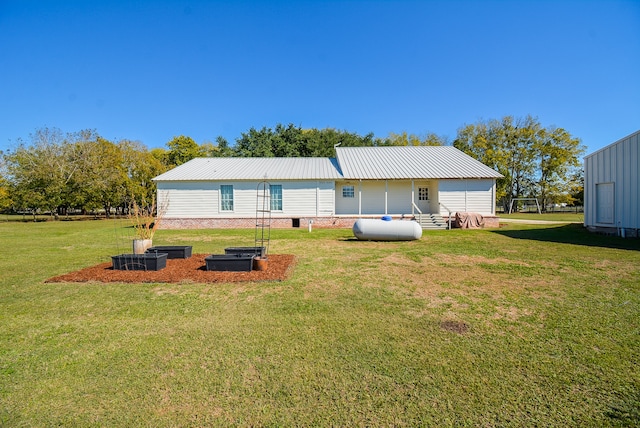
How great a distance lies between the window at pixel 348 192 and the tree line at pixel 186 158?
48.2ft

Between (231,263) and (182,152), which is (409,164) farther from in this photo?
(182,152)

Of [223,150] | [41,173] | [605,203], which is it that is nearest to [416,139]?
[223,150]

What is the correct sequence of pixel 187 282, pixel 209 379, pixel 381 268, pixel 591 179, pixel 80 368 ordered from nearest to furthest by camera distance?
pixel 209 379 → pixel 80 368 → pixel 187 282 → pixel 381 268 → pixel 591 179

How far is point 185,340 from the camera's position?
392 cm

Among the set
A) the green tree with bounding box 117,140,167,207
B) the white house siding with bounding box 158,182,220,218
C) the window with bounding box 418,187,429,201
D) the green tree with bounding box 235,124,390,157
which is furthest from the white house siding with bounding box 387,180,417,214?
the green tree with bounding box 117,140,167,207

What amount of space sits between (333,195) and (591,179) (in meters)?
13.3

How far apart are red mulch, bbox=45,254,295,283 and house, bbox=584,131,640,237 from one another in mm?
14497

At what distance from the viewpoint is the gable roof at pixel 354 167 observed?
810 inches

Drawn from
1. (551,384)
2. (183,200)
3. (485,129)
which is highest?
(485,129)

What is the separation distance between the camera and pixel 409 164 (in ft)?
74.1

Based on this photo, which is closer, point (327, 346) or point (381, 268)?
point (327, 346)

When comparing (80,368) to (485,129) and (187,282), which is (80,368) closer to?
(187,282)

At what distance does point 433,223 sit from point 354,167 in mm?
6491

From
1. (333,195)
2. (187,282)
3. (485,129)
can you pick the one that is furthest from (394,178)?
(485,129)
